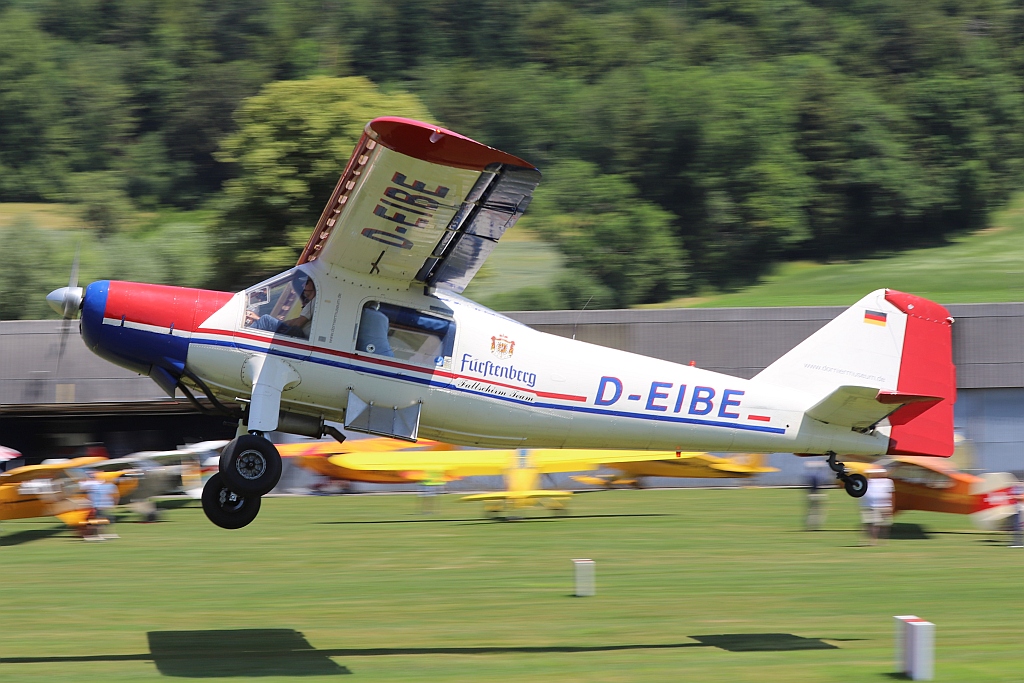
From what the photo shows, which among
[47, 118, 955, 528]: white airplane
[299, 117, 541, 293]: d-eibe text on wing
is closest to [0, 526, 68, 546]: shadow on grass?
[47, 118, 955, 528]: white airplane

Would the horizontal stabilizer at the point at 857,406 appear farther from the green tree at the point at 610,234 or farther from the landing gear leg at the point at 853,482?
the green tree at the point at 610,234

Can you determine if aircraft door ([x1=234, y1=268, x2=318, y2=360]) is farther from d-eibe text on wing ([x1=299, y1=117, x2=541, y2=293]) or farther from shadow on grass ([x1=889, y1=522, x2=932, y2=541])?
shadow on grass ([x1=889, y1=522, x2=932, y2=541])

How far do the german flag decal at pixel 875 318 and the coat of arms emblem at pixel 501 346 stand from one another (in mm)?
4166

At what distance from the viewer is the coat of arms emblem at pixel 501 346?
10.6 m

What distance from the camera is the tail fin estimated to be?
11.7 m

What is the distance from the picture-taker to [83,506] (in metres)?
19.4

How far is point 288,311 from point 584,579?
631 cm

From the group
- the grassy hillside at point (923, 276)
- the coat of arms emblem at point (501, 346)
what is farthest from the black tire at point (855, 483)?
the grassy hillside at point (923, 276)

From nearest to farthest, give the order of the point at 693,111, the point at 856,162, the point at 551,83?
the point at 693,111 < the point at 856,162 < the point at 551,83

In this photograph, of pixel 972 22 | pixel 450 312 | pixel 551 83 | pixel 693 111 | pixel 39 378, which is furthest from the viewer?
pixel 972 22

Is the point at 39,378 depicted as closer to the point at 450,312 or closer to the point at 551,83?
the point at 450,312

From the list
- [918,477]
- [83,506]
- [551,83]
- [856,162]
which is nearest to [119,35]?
[551,83]

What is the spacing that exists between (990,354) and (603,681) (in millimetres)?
18798

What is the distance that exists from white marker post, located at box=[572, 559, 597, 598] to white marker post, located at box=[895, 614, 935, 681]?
4.64 meters
